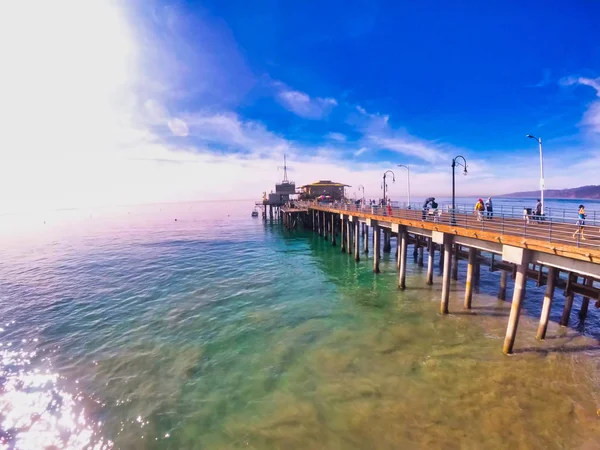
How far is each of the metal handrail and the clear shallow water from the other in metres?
4.32

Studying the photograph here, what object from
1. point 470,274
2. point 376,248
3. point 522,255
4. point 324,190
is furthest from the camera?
point 324,190

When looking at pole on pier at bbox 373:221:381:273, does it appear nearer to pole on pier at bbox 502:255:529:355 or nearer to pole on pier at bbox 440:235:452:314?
pole on pier at bbox 440:235:452:314

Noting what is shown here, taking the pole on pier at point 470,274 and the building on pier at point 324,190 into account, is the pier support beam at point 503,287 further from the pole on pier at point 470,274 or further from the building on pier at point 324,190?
the building on pier at point 324,190

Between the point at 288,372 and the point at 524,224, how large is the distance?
11.3 meters

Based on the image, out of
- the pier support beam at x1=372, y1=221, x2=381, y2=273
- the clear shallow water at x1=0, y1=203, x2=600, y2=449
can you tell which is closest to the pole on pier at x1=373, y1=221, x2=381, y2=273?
the pier support beam at x1=372, y1=221, x2=381, y2=273

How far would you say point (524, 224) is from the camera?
464 inches

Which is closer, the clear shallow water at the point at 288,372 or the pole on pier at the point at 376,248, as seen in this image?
the clear shallow water at the point at 288,372

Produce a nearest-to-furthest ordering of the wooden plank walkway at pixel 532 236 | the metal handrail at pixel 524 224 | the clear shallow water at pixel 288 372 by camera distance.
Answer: the clear shallow water at pixel 288 372
the wooden plank walkway at pixel 532 236
the metal handrail at pixel 524 224

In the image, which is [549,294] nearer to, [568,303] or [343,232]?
[568,303]

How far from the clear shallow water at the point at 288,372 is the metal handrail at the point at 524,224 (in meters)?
4.32

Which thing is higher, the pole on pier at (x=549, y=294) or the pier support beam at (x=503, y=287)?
the pole on pier at (x=549, y=294)

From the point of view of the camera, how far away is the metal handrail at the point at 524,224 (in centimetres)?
998

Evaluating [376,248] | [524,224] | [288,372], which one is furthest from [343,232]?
[288,372]

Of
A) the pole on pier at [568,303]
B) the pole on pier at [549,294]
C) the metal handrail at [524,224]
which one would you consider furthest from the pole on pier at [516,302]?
the pole on pier at [568,303]
